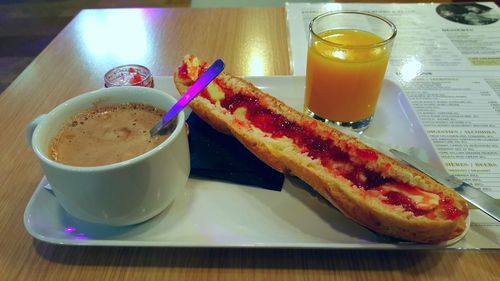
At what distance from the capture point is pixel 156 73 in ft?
4.22

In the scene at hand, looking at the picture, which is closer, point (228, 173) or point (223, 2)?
point (228, 173)

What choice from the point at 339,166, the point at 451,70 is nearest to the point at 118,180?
the point at 339,166

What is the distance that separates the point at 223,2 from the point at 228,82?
0.92 m

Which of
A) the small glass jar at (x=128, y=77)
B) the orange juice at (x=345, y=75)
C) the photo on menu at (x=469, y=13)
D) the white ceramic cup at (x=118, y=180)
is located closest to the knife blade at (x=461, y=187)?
the orange juice at (x=345, y=75)

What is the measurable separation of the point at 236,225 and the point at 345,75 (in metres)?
0.45

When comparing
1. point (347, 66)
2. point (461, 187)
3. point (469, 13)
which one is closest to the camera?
point (461, 187)

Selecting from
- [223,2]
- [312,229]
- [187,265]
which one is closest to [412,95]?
[312,229]

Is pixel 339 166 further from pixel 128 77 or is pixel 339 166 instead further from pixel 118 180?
pixel 128 77

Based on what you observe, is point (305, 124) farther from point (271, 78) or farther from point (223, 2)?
point (223, 2)

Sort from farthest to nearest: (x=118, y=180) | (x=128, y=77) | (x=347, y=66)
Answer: (x=128, y=77) → (x=347, y=66) → (x=118, y=180)

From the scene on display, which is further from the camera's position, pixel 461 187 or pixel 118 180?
pixel 461 187

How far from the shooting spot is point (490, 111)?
112 centimetres

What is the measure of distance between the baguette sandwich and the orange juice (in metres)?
0.12

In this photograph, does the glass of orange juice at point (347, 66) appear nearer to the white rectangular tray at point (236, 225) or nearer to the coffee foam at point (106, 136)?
the white rectangular tray at point (236, 225)
